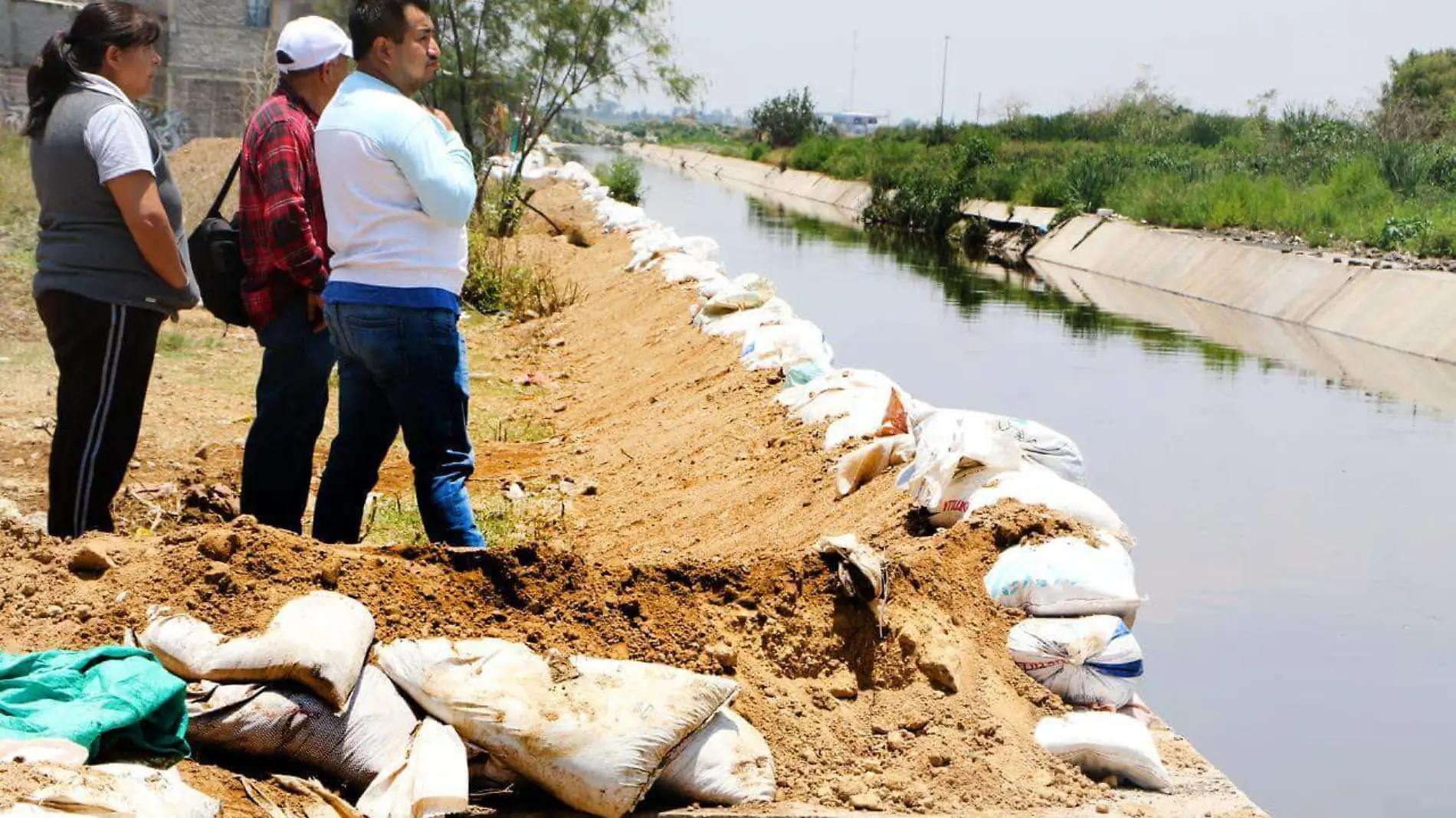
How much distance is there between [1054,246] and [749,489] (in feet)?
65.9

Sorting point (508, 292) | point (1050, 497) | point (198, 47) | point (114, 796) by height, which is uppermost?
Result: point (198, 47)

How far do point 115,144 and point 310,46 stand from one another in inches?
21.3

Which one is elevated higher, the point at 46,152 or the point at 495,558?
the point at 46,152

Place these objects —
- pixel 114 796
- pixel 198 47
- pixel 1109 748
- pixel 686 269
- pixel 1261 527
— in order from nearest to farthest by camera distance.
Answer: pixel 114 796
pixel 1109 748
pixel 1261 527
pixel 686 269
pixel 198 47

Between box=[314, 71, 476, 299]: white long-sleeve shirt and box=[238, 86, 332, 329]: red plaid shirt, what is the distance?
359mm

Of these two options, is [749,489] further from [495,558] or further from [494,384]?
[494,384]

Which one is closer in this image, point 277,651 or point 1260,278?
point 277,651

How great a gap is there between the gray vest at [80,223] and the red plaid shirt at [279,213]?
214 mm

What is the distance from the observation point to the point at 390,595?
318 cm

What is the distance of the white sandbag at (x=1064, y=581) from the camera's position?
12.2 feet

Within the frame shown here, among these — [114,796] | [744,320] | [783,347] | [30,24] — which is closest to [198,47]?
[30,24]

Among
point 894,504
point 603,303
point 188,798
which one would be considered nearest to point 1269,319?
point 603,303

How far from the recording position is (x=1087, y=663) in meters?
3.53

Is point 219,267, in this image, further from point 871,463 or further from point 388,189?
point 871,463
